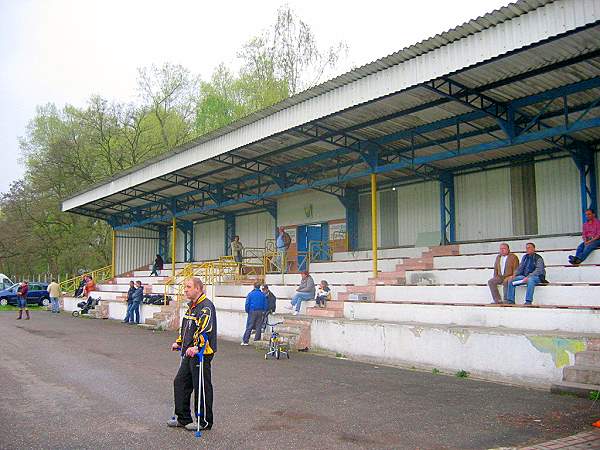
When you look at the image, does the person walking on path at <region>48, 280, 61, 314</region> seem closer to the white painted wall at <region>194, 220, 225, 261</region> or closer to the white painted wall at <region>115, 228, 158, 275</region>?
the white painted wall at <region>115, 228, 158, 275</region>

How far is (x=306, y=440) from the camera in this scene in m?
6.22

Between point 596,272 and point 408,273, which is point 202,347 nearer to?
point 596,272

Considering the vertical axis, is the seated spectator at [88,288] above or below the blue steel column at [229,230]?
below

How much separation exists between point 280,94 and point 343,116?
2239 cm

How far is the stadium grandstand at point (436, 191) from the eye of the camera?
33.3 feet

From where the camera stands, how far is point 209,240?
32.2 m

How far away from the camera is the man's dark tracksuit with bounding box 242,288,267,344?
14898 millimetres

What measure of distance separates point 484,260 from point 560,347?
21.5 feet

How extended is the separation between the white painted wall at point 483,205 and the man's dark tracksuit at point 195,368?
512 inches

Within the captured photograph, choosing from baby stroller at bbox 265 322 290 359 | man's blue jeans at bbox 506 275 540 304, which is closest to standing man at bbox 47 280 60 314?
baby stroller at bbox 265 322 290 359

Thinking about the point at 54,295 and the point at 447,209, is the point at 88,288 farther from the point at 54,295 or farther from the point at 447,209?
the point at 447,209

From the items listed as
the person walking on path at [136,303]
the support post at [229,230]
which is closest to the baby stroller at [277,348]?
the person walking on path at [136,303]

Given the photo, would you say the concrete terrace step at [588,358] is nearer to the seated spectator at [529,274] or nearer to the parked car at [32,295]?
the seated spectator at [529,274]

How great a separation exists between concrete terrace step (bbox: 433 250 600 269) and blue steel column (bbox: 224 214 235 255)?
15.0 meters
